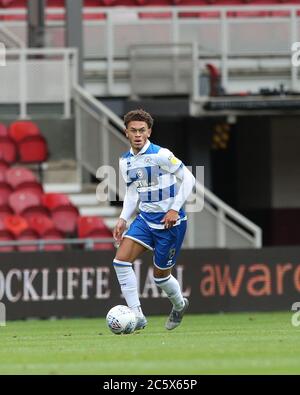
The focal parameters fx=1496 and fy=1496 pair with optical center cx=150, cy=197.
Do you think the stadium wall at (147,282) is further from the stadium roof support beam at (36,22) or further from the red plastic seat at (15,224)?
the stadium roof support beam at (36,22)

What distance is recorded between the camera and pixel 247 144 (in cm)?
2961

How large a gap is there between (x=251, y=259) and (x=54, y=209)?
328cm

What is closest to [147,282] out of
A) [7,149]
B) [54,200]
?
[54,200]

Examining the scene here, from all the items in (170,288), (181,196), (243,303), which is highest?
(181,196)

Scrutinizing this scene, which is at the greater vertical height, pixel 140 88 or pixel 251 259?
pixel 140 88

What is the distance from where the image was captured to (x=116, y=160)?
23.1 meters

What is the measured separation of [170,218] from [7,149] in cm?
1003

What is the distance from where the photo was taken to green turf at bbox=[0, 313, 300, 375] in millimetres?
10547

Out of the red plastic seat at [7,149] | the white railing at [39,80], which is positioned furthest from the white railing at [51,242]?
the white railing at [39,80]

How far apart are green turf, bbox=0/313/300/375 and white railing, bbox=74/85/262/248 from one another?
15.8 ft

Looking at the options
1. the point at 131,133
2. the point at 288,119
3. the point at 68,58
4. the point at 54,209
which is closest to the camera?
the point at 131,133
